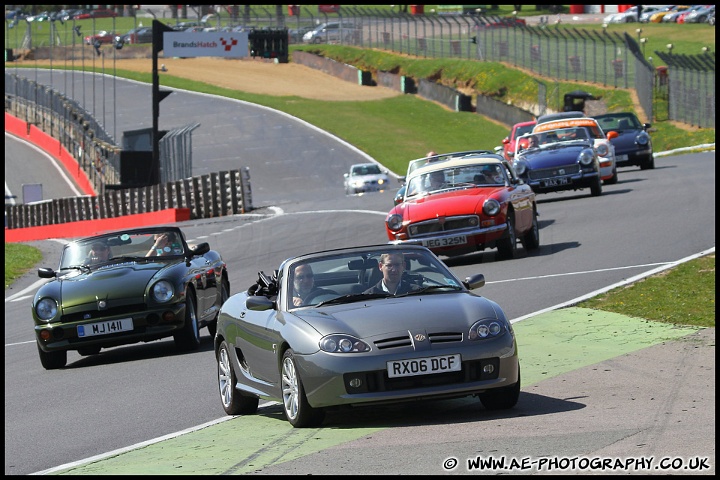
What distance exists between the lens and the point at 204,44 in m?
55.5

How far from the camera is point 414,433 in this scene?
26.5 ft

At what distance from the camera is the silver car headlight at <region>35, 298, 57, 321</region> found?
45.7ft

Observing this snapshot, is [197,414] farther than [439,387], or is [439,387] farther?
[197,414]

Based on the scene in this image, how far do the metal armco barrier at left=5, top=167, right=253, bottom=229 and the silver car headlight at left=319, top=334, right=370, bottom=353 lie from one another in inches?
1251

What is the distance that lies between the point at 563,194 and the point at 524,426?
79.3ft

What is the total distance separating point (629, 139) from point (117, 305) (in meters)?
24.1

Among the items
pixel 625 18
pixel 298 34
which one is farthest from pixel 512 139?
pixel 298 34

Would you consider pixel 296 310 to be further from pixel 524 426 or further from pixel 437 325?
pixel 524 426

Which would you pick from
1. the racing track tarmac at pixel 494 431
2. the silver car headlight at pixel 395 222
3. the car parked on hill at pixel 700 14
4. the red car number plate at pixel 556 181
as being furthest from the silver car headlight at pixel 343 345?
the car parked on hill at pixel 700 14

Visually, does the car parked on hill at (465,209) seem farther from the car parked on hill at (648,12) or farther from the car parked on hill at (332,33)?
the car parked on hill at (648,12)

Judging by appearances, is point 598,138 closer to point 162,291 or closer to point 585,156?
point 585,156

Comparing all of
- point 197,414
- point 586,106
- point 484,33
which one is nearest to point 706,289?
point 197,414

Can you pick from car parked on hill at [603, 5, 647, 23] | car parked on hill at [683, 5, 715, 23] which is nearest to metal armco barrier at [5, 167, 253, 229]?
car parked on hill at [683, 5, 715, 23]

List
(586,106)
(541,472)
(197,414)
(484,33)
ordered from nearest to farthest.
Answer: (541,472) → (197,414) → (586,106) → (484,33)
